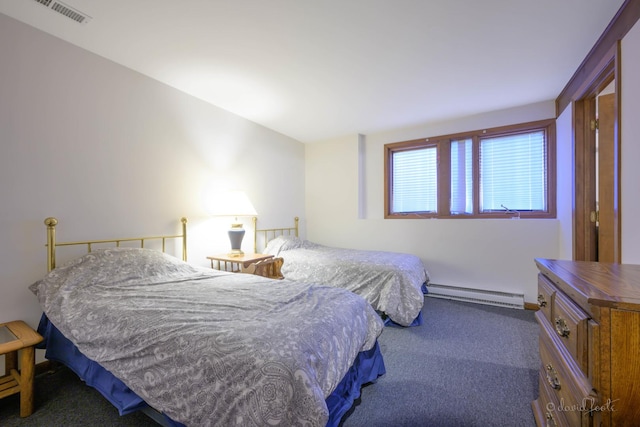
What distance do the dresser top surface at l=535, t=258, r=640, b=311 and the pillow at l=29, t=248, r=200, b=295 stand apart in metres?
2.37

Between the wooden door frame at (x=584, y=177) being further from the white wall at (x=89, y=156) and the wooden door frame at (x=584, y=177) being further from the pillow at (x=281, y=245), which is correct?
the white wall at (x=89, y=156)

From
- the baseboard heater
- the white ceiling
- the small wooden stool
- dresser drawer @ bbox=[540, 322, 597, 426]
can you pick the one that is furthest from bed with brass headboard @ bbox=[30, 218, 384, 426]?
the baseboard heater

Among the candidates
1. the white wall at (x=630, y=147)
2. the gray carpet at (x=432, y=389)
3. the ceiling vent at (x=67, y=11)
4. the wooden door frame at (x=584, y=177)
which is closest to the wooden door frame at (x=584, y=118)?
the wooden door frame at (x=584, y=177)

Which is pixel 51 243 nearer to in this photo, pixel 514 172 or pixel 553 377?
pixel 553 377

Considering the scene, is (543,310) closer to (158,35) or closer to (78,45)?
(158,35)

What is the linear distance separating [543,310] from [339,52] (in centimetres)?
223

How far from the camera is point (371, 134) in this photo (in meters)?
4.44

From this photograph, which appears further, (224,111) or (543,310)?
(224,111)

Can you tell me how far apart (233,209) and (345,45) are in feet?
6.61

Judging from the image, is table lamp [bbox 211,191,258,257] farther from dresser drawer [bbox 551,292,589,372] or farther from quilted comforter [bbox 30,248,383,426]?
dresser drawer [bbox 551,292,589,372]

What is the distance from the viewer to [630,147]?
5.38 ft

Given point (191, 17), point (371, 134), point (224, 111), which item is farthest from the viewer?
point (371, 134)

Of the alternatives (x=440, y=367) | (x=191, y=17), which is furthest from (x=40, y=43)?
(x=440, y=367)

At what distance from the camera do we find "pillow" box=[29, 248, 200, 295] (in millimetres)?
1845
